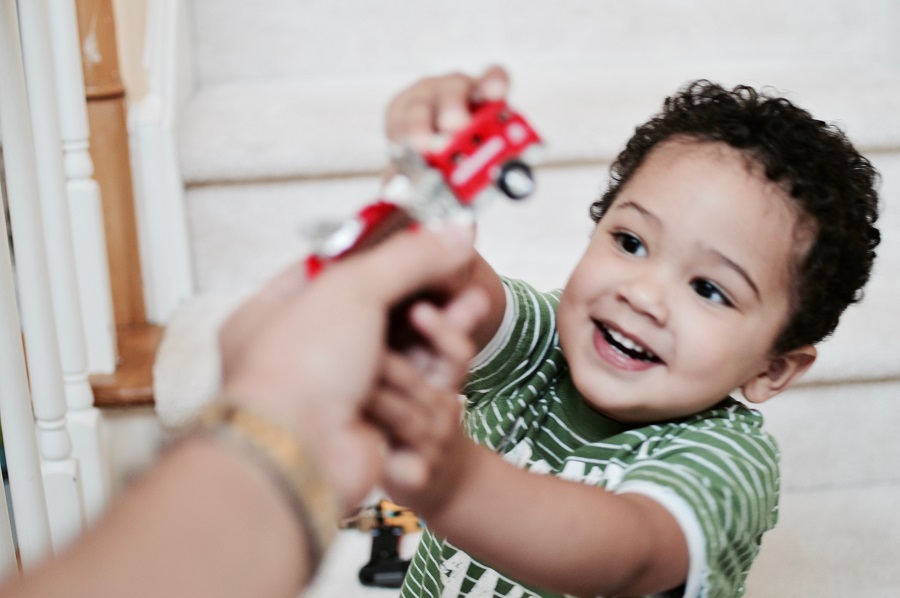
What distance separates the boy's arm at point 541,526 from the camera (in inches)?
20.1

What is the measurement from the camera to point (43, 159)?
110 cm

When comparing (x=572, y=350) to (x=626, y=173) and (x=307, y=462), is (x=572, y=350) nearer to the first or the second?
(x=626, y=173)

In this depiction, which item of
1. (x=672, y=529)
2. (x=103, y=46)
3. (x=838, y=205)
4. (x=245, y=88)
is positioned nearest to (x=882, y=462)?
(x=838, y=205)

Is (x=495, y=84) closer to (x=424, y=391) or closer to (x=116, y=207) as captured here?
(x=424, y=391)

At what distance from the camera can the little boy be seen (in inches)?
22.2

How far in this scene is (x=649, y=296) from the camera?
727 mm

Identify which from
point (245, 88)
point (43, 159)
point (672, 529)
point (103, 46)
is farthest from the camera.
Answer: point (245, 88)

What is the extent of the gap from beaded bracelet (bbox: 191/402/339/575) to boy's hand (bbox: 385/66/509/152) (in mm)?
164

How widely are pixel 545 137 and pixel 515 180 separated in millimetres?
965

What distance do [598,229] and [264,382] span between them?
0.50 m

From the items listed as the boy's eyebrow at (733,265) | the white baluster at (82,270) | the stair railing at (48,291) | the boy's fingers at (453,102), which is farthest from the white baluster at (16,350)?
the boy's eyebrow at (733,265)

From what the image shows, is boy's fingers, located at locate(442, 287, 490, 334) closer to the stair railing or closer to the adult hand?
the adult hand

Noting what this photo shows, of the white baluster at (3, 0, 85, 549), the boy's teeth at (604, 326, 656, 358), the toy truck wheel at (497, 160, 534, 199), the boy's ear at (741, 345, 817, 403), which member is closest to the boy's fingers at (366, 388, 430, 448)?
the toy truck wheel at (497, 160, 534, 199)

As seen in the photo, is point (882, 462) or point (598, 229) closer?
point (598, 229)
